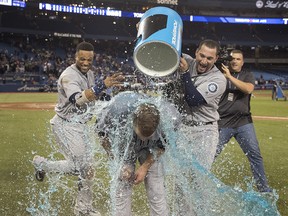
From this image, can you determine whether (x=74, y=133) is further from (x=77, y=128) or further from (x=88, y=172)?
(x=88, y=172)

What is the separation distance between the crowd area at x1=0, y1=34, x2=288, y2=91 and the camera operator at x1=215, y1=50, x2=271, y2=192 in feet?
63.2

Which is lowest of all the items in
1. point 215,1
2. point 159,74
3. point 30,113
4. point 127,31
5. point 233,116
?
point 30,113

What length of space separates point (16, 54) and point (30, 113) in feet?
74.2

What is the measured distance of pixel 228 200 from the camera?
4.15 metres

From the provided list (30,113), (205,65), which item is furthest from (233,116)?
(30,113)

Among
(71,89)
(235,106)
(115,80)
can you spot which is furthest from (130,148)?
(235,106)

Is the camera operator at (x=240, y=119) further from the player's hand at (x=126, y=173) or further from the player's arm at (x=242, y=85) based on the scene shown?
the player's hand at (x=126, y=173)

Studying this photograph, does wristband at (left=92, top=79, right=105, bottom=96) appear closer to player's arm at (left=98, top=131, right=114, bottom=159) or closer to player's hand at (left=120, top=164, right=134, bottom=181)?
player's arm at (left=98, top=131, right=114, bottom=159)

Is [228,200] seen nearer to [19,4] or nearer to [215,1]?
[19,4]

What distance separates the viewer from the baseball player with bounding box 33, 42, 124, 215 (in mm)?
4574

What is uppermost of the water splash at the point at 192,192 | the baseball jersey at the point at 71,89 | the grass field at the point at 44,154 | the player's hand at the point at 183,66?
the player's hand at the point at 183,66

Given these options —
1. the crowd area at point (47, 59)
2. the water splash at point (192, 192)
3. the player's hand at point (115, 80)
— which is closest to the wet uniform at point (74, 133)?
the water splash at point (192, 192)

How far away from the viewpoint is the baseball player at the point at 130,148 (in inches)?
140

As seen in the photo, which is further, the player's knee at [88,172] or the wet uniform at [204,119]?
the player's knee at [88,172]
